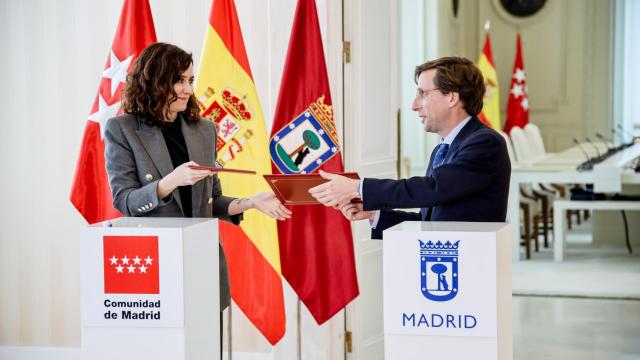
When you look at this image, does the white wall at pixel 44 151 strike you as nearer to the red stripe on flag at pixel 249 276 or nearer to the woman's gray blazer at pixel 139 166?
the red stripe on flag at pixel 249 276

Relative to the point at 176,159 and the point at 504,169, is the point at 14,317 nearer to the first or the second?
the point at 176,159

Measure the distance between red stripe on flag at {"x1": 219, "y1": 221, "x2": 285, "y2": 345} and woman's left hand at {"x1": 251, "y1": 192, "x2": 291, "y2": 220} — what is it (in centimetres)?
89

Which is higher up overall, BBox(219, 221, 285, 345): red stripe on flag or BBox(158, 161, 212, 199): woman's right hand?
BBox(158, 161, 212, 199): woman's right hand

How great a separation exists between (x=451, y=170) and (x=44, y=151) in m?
3.04

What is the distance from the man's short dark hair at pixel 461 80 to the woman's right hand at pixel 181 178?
833mm

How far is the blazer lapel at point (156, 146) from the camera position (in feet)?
9.98

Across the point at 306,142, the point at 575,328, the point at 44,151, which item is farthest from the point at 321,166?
the point at 575,328

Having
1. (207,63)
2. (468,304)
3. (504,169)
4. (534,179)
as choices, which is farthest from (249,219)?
(534,179)

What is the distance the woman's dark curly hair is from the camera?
9.98 feet

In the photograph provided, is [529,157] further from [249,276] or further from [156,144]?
[156,144]

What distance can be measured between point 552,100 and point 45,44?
9.37 metres

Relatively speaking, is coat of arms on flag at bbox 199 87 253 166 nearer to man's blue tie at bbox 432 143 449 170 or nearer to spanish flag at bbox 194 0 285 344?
spanish flag at bbox 194 0 285 344

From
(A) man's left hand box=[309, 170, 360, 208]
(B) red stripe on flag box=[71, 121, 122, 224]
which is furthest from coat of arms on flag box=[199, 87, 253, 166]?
(A) man's left hand box=[309, 170, 360, 208]

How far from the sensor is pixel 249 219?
14.1 ft
